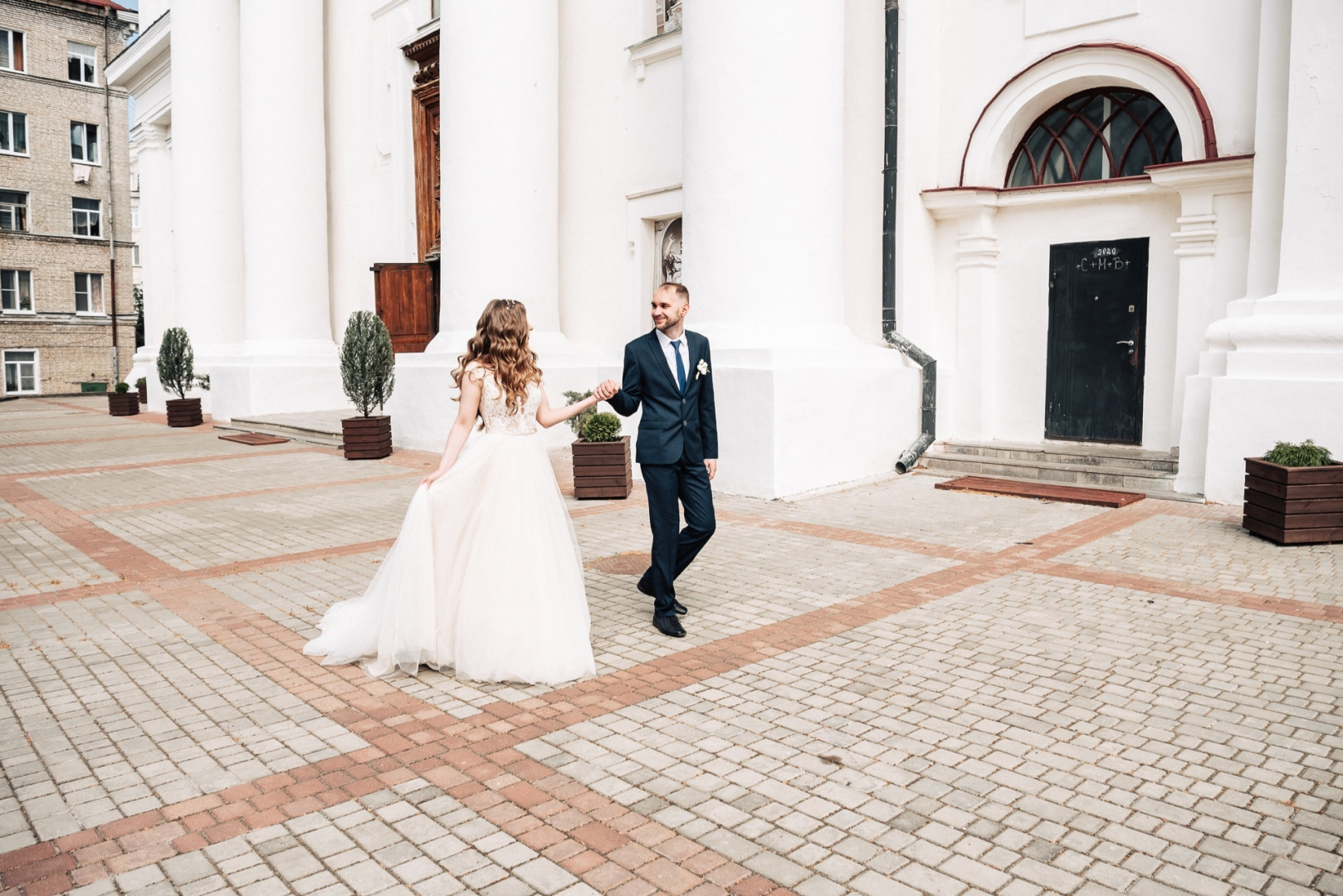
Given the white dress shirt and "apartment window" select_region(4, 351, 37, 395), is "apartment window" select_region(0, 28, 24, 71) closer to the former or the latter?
"apartment window" select_region(4, 351, 37, 395)

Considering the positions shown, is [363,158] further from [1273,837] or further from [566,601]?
[1273,837]

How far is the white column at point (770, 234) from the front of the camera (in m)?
10.3

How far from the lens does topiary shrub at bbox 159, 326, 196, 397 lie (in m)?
20.6

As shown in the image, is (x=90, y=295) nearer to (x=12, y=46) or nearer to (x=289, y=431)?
(x=12, y=46)

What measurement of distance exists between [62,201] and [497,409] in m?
46.3

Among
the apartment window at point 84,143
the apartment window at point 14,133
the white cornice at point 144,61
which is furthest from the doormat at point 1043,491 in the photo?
the apartment window at point 84,143

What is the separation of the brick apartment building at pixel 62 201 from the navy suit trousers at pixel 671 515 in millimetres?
44333

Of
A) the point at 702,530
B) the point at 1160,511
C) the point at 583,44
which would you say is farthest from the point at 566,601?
the point at 583,44

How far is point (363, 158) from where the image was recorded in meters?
20.1

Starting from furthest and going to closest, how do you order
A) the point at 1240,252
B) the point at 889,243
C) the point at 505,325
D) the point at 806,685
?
the point at 889,243 → the point at 1240,252 → the point at 505,325 → the point at 806,685

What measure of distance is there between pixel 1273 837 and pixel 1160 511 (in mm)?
6432

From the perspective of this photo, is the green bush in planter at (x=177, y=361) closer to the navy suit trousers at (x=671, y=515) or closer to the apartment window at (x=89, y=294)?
the navy suit trousers at (x=671, y=515)

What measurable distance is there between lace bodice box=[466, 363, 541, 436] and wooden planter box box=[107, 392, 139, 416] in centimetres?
2203

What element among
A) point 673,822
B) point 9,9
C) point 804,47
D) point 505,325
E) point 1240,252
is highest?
point 9,9
